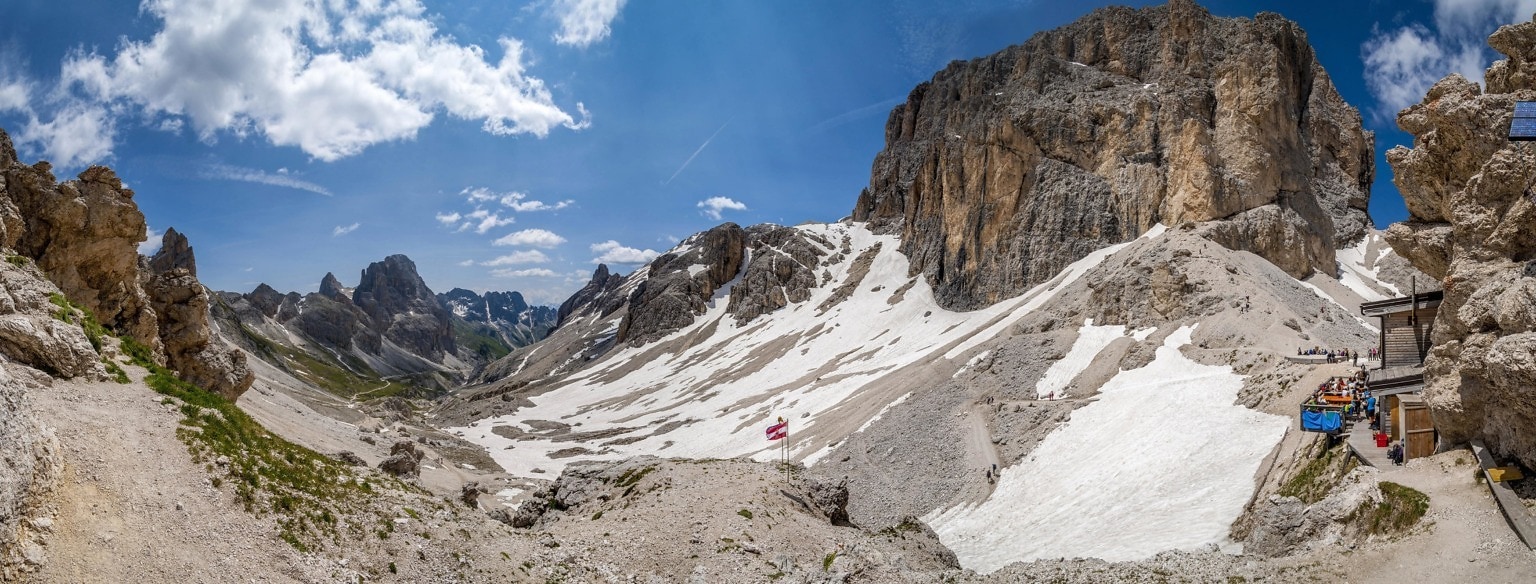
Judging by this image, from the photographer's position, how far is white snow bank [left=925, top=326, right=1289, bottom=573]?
26.0 metres

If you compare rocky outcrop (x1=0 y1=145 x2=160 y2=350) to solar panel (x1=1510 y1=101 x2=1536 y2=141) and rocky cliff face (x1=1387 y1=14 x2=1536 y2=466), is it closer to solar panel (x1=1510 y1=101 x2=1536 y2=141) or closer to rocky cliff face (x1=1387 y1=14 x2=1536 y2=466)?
rocky cliff face (x1=1387 y1=14 x2=1536 y2=466)

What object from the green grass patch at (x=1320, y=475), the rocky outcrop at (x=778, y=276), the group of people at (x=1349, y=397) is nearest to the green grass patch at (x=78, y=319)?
the green grass patch at (x=1320, y=475)

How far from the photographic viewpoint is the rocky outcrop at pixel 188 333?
38469mm

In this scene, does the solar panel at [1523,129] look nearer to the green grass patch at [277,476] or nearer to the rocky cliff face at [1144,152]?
the green grass patch at [277,476]

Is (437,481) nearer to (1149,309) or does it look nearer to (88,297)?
(88,297)

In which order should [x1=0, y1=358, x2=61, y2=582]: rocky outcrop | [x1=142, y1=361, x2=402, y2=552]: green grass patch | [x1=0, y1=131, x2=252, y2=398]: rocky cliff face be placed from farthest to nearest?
[x1=0, y1=131, x2=252, y2=398]: rocky cliff face → [x1=142, y1=361, x2=402, y2=552]: green grass patch → [x1=0, y1=358, x2=61, y2=582]: rocky outcrop

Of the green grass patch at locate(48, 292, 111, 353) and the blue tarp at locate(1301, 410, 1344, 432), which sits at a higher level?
the green grass patch at locate(48, 292, 111, 353)

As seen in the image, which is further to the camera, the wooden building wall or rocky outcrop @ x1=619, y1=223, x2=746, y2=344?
rocky outcrop @ x1=619, y1=223, x2=746, y2=344

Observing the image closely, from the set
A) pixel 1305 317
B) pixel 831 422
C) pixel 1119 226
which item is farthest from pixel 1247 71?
pixel 831 422

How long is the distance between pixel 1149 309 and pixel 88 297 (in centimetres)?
6481

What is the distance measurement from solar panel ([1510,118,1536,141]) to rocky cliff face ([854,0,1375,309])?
207 ft

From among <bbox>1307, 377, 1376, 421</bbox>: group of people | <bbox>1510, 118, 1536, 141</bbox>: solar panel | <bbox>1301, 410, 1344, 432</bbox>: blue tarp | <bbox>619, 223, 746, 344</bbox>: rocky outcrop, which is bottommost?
<bbox>1301, 410, 1344, 432</bbox>: blue tarp

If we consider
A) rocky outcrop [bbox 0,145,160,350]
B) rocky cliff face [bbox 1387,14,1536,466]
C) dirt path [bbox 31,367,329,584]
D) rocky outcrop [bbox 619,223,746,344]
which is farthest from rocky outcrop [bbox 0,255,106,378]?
rocky outcrop [bbox 619,223,746,344]

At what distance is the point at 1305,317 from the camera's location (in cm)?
5231
